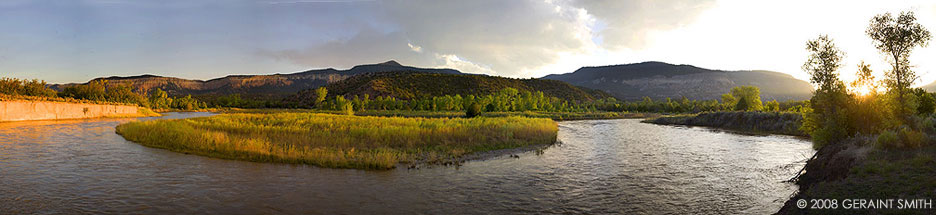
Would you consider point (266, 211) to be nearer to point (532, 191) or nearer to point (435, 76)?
point (532, 191)

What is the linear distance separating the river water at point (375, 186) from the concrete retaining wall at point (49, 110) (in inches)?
1370

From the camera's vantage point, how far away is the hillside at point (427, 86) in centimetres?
12875

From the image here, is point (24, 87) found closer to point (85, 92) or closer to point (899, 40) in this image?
point (85, 92)

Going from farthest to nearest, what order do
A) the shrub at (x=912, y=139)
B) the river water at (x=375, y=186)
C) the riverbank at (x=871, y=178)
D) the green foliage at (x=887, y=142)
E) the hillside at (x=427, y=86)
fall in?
the hillside at (x=427, y=86), the green foliage at (x=887, y=142), the shrub at (x=912, y=139), the river water at (x=375, y=186), the riverbank at (x=871, y=178)

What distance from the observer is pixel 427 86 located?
136m

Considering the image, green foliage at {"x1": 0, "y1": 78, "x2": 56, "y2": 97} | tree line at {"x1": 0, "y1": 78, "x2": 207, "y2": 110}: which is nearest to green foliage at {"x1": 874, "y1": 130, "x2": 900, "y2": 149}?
tree line at {"x1": 0, "y1": 78, "x2": 207, "y2": 110}

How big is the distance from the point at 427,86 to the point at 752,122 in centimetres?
9894

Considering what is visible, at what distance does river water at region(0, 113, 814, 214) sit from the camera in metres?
9.70

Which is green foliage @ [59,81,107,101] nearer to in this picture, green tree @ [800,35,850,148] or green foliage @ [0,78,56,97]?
green foliage @ [0,78,56,97]

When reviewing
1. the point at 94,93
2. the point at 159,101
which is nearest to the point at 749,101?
the point at 94,93

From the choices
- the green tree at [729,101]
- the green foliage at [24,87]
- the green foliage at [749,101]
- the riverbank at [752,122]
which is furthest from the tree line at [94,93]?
the green tree at [729,101]

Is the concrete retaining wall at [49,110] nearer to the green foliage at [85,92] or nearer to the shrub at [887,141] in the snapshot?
the green foliage at [85,92]

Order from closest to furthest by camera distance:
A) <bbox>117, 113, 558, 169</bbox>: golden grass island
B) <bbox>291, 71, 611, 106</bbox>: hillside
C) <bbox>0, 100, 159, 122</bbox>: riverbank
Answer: <bbox>117, 113, 558, 169</bbox>: golden grass island → <bbox>0, 100, 159, 122</bbox>: riverbank → <bbox>291, 71, 611, 106</bbox>: hillside

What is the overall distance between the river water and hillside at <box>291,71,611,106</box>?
355 feet
